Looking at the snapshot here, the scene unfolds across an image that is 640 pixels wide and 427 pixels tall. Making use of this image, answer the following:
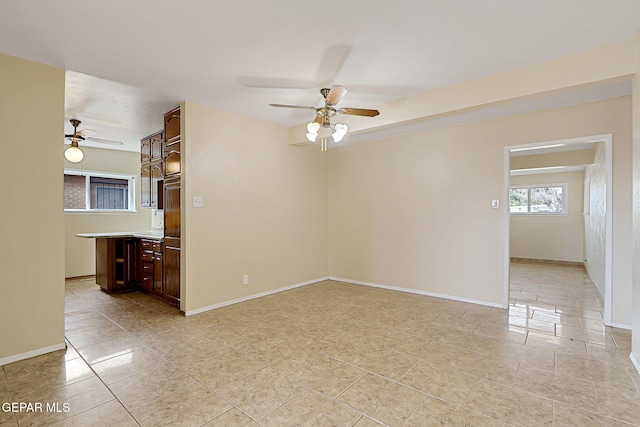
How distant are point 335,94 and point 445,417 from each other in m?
2.57

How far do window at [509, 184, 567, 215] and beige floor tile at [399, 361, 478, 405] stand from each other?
7251 millimetres

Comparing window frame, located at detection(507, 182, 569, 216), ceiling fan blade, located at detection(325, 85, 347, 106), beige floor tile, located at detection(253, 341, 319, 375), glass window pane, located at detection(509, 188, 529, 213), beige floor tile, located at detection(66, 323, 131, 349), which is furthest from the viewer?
glass window pane, located at detection(509, 188, 529, 213)

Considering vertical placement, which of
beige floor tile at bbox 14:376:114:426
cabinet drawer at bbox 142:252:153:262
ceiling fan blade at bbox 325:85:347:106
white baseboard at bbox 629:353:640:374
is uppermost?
ceiling fan blade at bbox 325:85:347:106

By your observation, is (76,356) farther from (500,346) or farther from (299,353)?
(500,346)

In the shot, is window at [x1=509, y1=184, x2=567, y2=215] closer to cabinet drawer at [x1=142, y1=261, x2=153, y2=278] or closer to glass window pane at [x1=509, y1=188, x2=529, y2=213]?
glass window pane at [x1=509, y1=188, x2=529, y2=213]

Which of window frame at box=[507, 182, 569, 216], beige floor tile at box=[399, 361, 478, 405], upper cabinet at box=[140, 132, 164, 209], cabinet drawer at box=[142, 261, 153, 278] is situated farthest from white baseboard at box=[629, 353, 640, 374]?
window frame at box=[507, 182, 569, 216]

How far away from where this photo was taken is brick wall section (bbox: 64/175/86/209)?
5809mm

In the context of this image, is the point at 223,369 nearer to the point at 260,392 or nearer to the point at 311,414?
the point at 260,392

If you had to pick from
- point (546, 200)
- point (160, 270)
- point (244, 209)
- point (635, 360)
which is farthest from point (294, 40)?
point (546, 200)

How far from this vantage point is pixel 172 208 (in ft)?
13.1

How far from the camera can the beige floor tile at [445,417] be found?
1809 millimetres

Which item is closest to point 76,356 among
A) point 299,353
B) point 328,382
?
point 299,353

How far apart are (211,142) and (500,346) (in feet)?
13.0

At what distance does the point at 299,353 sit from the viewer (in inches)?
108
